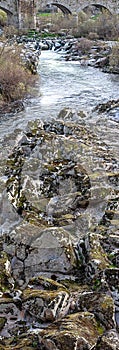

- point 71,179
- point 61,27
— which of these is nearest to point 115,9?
point 61,27

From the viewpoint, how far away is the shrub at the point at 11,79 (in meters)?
14.5

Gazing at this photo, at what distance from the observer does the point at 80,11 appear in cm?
3816

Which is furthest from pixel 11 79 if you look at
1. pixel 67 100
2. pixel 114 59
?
pixel 114 59

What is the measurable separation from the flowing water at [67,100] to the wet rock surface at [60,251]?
502 millimetres

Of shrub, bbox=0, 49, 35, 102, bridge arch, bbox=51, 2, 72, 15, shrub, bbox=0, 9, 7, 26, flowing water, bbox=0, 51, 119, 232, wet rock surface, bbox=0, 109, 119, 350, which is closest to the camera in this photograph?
wet rock surface, bbox=0, 109, 119, 350

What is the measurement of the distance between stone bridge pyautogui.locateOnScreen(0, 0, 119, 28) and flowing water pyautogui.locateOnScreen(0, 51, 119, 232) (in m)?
13.9

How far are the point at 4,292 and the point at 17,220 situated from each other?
1794 millimetres

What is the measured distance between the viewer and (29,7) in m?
36.4

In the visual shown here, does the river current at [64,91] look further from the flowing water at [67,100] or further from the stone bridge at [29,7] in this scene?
the stone bridge at [29,7]

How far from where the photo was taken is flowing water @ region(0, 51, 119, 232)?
10.9 m

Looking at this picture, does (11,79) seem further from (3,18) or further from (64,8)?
(64,8)

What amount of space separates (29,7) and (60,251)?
34.6m

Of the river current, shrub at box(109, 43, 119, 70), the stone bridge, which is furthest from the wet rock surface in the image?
the stone bridge

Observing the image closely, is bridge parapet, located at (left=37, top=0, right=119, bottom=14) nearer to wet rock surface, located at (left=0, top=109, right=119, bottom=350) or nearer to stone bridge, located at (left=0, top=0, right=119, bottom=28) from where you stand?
stone bridge, located at (left=0, top=0, right=119, bottom=28)
